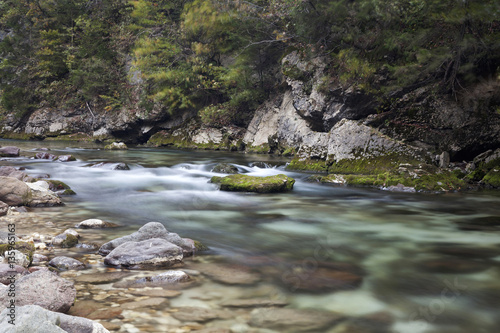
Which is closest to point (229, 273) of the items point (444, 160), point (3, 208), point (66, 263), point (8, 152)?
point (66, 263)

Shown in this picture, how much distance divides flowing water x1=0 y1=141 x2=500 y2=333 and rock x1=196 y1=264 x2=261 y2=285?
87 millimetres

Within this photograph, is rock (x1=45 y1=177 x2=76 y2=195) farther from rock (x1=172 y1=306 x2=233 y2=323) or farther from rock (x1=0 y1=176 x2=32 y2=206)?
rock (x1=172 y1=306 x2=233 y2=323)

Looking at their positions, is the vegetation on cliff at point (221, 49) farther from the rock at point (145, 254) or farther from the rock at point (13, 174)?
the rock at point (13, 174)

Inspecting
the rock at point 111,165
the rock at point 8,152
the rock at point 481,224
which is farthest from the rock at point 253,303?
the rock at point 8,152

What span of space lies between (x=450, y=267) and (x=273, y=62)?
1816 cm

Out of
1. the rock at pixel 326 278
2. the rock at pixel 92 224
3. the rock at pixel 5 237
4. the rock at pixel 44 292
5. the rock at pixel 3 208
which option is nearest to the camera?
the rock at pixel 44 292

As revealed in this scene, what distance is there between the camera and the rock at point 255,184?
8617 millimetres

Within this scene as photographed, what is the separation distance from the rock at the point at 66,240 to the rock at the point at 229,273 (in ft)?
5.11

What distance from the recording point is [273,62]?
68.0 ft

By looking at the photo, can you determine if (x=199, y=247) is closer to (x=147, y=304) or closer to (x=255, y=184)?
(x=147, y=304)

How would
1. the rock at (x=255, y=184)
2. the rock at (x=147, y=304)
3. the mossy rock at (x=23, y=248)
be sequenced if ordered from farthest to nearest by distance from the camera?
the rock at (x=255, y=184) → the mossy rock at (x=23, y=248) → the rock at (x=147, y=304)

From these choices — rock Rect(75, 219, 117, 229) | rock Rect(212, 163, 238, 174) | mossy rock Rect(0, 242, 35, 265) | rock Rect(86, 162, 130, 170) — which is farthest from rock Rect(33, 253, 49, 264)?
rock Rect(86, 162, 130, 170)

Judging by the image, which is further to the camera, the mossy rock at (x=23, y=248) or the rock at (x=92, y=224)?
the rock at (x=92, y=224)

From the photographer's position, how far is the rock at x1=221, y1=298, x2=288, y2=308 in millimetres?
2852
